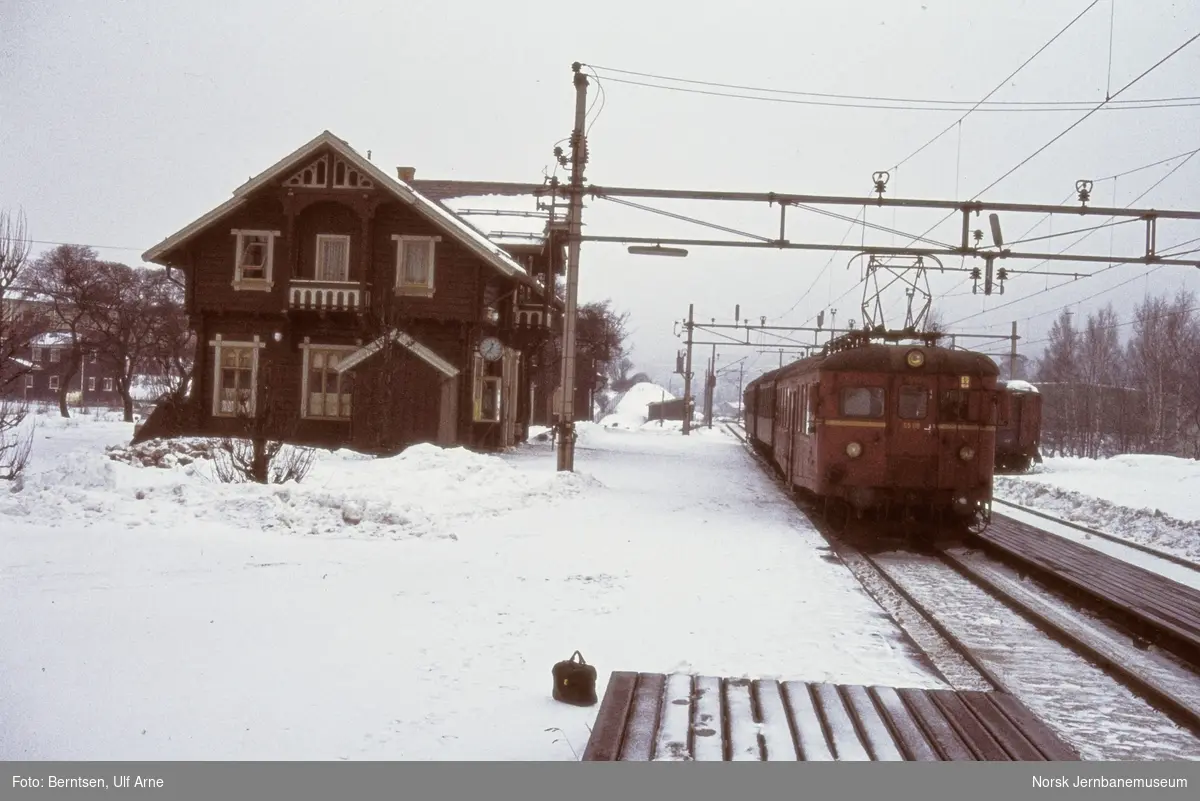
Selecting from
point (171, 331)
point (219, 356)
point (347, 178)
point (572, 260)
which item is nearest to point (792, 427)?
point (572, 260)

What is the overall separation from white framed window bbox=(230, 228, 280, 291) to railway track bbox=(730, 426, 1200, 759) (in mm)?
19443

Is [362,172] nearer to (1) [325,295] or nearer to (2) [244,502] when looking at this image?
(1) [325,295]

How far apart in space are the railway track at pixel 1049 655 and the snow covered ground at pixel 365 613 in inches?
26.6

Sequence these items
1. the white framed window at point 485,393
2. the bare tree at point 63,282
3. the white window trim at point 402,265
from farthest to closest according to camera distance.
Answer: the white framed window at point 485,393, the white window trim at point 402,265, the bare tree at point 63,282

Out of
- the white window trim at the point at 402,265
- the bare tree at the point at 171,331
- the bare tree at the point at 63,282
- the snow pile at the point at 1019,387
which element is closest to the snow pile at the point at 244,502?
the bare tree at the point at 63,282

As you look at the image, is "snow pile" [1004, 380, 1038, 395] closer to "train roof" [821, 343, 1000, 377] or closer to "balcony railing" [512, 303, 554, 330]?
"balcony railing" [512, 303, 554, 330]

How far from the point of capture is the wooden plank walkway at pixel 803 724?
4242 millimetres

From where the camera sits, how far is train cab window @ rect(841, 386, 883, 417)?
14398mm

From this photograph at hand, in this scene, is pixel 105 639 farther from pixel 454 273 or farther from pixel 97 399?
pixel 97 399

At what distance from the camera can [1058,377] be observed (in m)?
62.4

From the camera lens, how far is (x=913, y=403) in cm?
1442

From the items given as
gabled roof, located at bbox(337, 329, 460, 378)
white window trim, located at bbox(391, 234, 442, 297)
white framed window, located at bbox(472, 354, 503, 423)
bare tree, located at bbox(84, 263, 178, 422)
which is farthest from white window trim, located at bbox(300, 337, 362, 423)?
bare tree, located at bbox(84, 263, 178, 422)

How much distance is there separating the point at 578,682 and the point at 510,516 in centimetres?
814

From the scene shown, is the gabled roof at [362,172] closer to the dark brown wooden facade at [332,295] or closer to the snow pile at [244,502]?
the dark brown wooden facade at [332,295]
